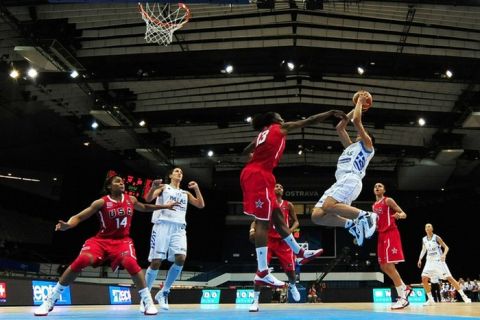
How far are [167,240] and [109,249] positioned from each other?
1725mm

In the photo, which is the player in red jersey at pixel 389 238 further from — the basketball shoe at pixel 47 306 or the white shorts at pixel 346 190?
the basketball shoe at pixel 47 306

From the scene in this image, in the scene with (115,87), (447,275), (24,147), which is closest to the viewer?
(447,275)

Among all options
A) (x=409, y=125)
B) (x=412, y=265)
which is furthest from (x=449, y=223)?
(x=409, y=125)

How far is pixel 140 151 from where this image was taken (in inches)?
1054

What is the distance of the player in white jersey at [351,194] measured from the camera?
6.48 meters

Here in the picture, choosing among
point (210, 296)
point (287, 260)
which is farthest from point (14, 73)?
point (287, 260)

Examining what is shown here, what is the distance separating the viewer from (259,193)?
593 cm

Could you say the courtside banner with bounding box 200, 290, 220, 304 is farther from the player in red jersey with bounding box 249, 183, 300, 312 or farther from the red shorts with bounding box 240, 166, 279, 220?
the red shorts with bounding box 240, 166, 279, 220

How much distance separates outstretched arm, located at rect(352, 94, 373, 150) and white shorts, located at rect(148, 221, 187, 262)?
317 cm

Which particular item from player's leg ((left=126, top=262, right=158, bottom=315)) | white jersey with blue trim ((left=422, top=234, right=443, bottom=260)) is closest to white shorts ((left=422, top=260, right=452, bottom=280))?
white jersey with blue trim ((left=422, top=234, right=443, bottom=260))

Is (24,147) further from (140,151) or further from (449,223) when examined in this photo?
(449,223)

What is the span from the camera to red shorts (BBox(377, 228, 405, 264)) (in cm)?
853

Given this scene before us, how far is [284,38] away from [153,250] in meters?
10.8

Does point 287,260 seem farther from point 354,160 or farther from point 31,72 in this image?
point 31,72
